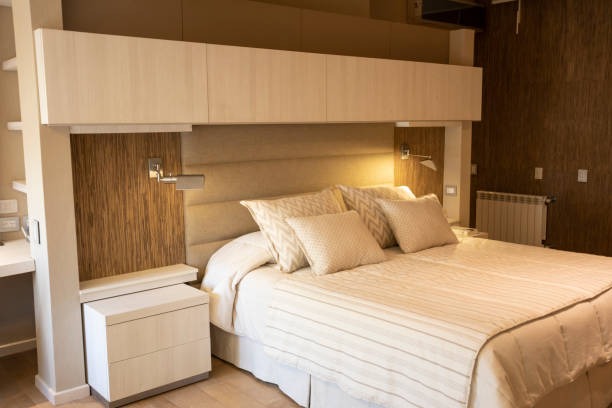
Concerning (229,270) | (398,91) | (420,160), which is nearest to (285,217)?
(229,270)

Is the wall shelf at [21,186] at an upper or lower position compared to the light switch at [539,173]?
upper

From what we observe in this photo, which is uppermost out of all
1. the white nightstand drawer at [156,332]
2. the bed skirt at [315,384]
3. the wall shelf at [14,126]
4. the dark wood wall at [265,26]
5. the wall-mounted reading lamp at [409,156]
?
the dark wood wall at [265,26]

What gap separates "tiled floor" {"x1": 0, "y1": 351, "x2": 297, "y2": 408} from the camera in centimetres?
297

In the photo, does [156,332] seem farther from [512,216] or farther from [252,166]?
[512,216]

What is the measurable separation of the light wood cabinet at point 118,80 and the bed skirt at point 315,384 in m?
1.25

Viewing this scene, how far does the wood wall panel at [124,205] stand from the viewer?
3.15 metres

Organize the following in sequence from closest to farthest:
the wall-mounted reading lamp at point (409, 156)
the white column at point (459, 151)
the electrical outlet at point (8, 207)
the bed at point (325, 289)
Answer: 1. the bed at point (325, 289)
2. the electrical outlet at point (8, 207)
3. the wall-mounted reading lamp at point (409, 156)
4. the white column at point (459, 151)

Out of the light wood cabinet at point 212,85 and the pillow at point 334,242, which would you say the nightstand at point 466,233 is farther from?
the pillow at point 334,242

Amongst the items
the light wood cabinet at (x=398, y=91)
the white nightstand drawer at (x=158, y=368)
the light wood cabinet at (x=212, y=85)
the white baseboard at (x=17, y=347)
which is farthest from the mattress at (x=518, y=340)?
the white baseboard at (x=17, y=347)

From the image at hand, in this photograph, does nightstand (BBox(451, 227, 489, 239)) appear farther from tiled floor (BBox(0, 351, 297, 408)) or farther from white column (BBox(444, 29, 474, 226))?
tiled floor (BBox(0, 351, 297, 408))

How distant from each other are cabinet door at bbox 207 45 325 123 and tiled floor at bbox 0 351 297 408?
4.49 ft

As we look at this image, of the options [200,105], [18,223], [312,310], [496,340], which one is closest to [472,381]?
[496,340]

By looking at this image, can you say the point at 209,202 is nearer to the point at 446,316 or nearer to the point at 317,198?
the point at 317,198

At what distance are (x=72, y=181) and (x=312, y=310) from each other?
1.31m
